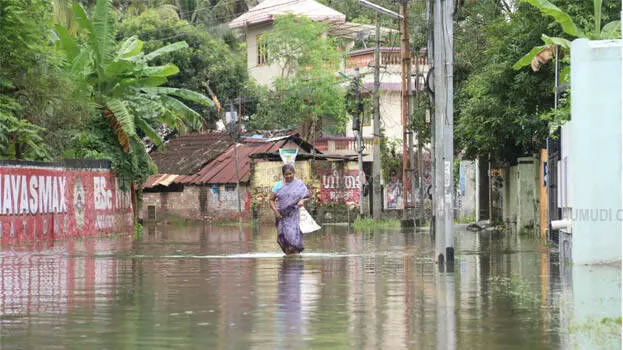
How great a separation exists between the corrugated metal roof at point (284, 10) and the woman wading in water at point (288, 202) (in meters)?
45.5

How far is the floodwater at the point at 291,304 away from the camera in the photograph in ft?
28.5

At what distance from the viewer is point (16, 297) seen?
12.5m

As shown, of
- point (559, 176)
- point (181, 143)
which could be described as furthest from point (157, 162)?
point (559, 176)

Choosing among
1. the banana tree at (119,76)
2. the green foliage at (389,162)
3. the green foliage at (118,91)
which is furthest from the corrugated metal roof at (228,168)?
the banana tree at (119,76)

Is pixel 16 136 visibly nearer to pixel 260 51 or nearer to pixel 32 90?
pixel 32 90

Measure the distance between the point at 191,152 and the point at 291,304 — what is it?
5340 cm

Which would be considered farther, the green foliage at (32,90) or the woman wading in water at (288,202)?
the green foliage at (32,90)

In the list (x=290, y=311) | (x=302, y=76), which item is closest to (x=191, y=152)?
(x=302, y=76)

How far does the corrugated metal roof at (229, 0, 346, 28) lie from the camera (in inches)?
2596

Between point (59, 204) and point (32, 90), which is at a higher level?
point (32, 90)

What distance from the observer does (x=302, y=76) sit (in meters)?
62.2

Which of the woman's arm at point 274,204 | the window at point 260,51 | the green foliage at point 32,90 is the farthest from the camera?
the window at point 260,51

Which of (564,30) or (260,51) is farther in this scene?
(260,51)

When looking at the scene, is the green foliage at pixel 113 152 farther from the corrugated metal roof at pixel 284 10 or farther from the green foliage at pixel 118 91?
the corrugated metal roof at pixel 284 10
